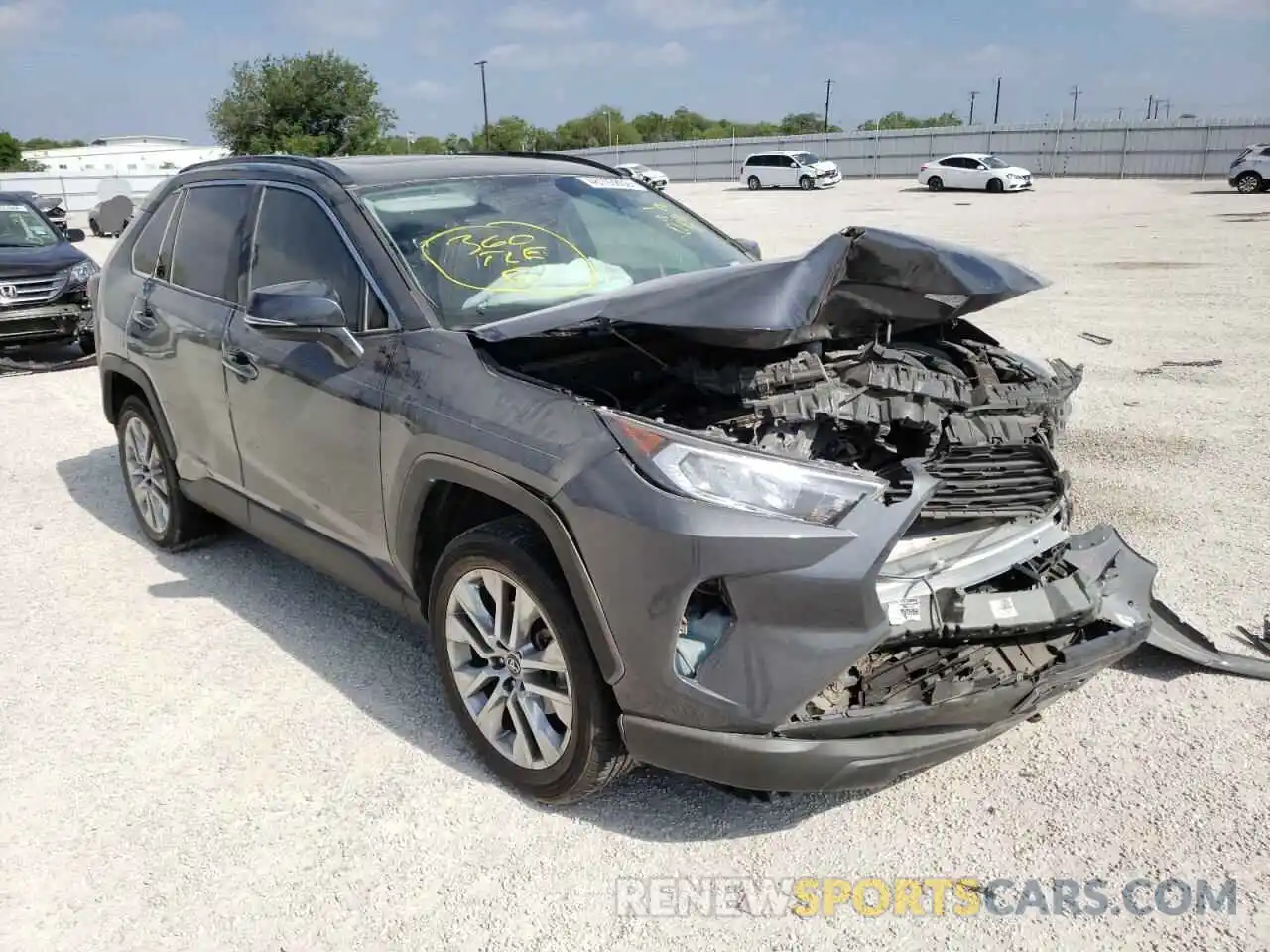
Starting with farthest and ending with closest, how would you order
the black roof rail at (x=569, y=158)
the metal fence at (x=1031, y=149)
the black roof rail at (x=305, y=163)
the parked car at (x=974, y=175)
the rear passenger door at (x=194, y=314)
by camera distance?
the metal fence at (x=1031, y=149) < the parked car at (x=974, y=175) < the black roof rail at (x=569, y=158) < the rear passenger door at (x=194, y=314) < the black roof rail at (x=305, y=163)

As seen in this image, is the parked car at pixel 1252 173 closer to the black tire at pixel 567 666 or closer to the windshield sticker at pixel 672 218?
the windshield sticker at pixel 672 218

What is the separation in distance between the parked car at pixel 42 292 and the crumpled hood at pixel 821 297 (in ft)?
29.0

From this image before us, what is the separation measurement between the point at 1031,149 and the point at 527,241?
153ft

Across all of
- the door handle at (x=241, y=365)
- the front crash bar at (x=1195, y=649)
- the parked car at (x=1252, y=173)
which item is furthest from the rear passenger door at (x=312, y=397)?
the parked car at (x=1252, y=173)

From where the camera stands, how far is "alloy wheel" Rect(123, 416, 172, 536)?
4.97 m

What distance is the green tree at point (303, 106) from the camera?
57.0 metres

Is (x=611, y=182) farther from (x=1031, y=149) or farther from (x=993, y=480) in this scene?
(x=1031, y=149)

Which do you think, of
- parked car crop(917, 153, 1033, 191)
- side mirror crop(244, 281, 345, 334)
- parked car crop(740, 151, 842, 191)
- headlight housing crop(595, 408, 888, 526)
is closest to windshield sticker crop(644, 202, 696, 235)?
side mirror crop(244, 281, 345, 334)

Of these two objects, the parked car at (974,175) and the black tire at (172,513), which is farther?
the parked car at (974,175)

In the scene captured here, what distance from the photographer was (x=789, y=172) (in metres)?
40.2

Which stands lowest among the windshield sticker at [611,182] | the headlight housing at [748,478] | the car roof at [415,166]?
the headlight housing at [748,478]

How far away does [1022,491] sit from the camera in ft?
9.67

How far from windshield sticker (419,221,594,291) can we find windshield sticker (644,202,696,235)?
0.66m

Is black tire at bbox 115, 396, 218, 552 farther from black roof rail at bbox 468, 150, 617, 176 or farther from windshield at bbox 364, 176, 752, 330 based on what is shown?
black roof rail at bbox 468, 150, 617, 176
